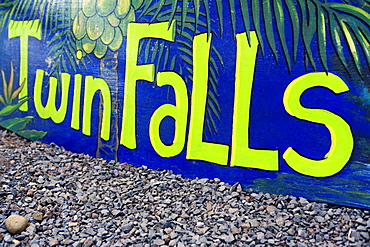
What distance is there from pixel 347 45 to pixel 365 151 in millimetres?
872

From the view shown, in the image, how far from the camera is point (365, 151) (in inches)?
123

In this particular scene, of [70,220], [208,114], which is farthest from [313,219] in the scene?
[70,220]

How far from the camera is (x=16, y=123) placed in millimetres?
5848

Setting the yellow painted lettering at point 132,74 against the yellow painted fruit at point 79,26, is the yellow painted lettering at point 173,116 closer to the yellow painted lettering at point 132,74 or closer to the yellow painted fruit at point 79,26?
the yellow painted lettering at point 132,74

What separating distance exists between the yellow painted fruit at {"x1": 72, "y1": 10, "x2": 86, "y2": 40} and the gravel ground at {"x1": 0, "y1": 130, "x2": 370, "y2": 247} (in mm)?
1748

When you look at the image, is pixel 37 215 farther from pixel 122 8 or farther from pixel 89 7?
pixel 89 7

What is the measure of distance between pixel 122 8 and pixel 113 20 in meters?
0.19

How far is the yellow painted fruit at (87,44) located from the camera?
15.9ft

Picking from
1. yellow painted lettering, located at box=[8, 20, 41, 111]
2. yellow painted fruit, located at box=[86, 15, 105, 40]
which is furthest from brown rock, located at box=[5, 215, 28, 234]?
yellow painted lettering, located at box=[8, 20, 41, 111]

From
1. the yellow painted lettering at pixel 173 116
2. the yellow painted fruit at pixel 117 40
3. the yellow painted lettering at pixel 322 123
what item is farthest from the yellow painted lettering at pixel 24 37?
the yellow painted lettering at pixel 322 123

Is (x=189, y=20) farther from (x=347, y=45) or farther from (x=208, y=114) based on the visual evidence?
(x=347, y=45)

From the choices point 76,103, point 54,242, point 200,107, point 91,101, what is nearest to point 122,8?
point 91,101

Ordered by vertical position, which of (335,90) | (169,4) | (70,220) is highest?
(169,4)

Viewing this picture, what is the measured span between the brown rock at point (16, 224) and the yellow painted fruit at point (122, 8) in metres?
2.47
